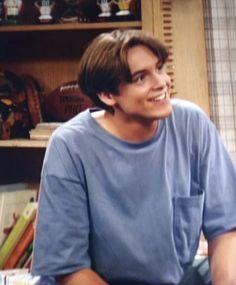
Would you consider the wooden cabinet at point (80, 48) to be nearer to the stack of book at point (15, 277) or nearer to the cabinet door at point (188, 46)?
the cabinet door at point (188, 46)

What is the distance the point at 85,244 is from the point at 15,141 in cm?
61

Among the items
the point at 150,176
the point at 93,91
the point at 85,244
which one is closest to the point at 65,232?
the point at 85,244

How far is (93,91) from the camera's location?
1.18 metres

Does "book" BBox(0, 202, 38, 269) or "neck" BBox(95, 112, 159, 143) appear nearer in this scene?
"neck" BBox(95, 112, 159, 143)

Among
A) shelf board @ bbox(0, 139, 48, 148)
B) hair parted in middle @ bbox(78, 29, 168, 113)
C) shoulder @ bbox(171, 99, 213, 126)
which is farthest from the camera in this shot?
shelf board @ bbox(0, 139, 48, 148)

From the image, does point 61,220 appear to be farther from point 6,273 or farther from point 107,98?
point 6,273

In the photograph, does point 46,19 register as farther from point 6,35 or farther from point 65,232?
point 65,232

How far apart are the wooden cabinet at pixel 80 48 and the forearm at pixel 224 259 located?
1.72ft

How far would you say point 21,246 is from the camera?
1652 millimetres

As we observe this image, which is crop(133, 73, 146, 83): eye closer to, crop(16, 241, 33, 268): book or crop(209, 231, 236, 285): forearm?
crop(209, 231, 236, 285): forearm

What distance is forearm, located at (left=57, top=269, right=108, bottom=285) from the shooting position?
1109mm

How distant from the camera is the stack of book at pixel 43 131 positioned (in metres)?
1.66

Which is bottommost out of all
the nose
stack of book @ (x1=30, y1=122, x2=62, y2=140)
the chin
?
stack of book @ (x1=30, y1=122, x2=62, y2=140)

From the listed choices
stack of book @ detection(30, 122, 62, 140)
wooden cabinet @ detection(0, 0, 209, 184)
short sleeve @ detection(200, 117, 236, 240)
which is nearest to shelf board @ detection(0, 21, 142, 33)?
wooden cabinet @ detection(0, 0, 209, 184)
